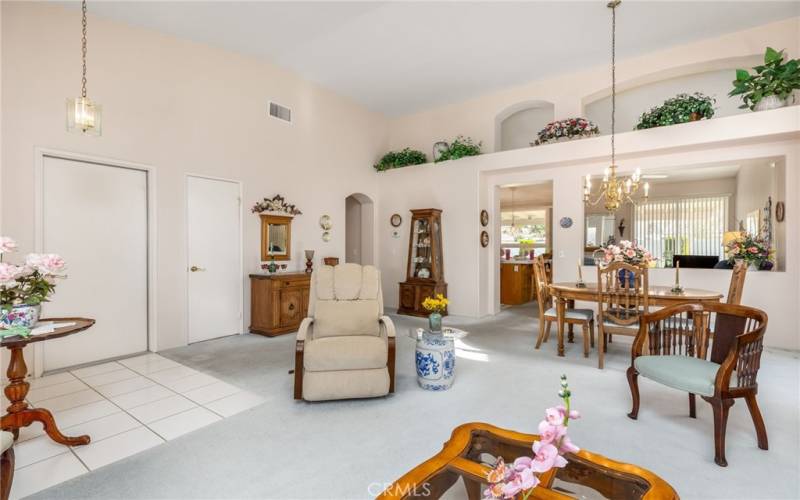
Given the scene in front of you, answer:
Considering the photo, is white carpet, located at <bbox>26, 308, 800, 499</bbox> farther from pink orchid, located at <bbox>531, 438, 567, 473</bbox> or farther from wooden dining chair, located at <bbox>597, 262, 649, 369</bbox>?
pink orchid, located at <bbox>531, 438, 567, 473</bbox>

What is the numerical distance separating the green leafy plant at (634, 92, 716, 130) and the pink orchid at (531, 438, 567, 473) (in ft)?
16.9

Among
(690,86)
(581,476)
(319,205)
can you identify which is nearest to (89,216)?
(319,205)

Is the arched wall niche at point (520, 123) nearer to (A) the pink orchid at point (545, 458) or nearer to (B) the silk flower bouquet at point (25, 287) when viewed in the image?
(B) the silk flower bouquet at point (25, 287)

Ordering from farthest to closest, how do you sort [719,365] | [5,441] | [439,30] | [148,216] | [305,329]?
[439,30]
[148,216]
[305,329]
[719,365]
[5,441]

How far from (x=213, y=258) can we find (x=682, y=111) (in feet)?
20.3

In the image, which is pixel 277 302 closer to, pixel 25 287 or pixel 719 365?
pixel 25 287

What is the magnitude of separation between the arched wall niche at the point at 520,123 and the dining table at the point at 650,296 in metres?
3.20

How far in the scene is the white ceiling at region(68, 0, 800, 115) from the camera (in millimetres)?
4125

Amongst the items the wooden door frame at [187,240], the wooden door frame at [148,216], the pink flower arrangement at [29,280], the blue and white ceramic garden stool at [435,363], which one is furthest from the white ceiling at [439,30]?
the blue and white ceramic garden stool at [435,363]

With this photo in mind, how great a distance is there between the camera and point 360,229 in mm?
7645

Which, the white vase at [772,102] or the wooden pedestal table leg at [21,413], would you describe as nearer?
the wooden pedestal table leg at [21,413]

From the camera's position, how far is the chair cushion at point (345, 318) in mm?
3260

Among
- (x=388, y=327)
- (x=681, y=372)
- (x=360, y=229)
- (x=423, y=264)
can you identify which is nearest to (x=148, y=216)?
(x=388, y=327)

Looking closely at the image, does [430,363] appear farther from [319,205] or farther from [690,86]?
[690,86]
